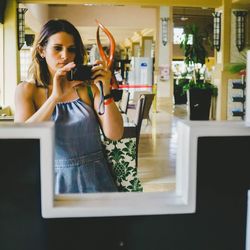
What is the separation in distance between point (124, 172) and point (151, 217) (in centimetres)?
55

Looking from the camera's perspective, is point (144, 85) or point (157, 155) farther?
point (144, 85)

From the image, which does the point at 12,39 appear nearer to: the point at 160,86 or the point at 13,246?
the point at 160,86

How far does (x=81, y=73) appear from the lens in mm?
1478

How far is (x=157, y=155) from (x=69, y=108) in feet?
17.5

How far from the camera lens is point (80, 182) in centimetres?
137

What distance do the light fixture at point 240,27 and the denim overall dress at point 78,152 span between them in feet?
28.6

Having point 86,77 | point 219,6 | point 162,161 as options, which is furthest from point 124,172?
point 219,6

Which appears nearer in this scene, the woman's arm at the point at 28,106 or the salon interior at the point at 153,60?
the woman's arm at the point at 28,106

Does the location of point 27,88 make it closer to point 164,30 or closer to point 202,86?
point 202,86

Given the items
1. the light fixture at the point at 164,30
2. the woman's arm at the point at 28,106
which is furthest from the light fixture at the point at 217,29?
the woman's arm at the point at 28,106

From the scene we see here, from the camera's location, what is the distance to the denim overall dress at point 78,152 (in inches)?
53.6

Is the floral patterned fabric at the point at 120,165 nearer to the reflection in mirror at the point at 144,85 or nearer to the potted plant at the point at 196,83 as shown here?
the reflection in mirror at the point at 144,85

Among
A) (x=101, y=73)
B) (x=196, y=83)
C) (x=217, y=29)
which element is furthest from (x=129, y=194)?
(x=196, y=83)

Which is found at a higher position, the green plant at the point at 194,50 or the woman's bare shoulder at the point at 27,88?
the green plant at the point at 194,50
